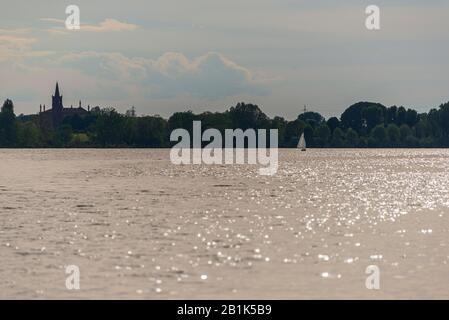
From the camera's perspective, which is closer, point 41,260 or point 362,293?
point 362,293

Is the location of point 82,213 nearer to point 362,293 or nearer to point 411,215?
point 411,215

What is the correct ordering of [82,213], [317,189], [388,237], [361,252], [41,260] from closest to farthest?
[41,260], [361,252], [388,237], [82,213], [317,189]

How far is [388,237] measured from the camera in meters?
57.6

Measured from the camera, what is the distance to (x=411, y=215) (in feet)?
248

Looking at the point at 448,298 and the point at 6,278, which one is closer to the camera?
the point at 448,298
